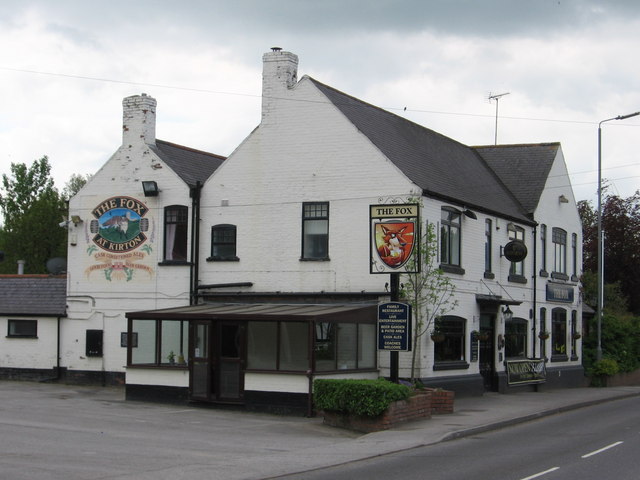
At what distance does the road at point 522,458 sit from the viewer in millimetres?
14359

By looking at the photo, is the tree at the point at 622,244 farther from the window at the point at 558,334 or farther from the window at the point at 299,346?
the window at the point at 299,346

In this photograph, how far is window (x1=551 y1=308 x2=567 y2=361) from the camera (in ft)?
124

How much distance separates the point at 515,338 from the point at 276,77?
43.8 feet

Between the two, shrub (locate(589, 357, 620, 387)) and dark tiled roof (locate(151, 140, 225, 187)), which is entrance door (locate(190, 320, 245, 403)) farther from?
shrub (locate(589, 357, 620, 387))

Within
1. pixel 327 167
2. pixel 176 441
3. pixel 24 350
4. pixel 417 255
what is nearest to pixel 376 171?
pixel 327 167

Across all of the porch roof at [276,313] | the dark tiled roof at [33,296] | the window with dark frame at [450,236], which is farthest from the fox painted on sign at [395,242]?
Answer: the dark tiled roof at [33,296]

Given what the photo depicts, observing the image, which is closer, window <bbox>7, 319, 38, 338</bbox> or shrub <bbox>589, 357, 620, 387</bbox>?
window <bbox>7, 319, 38, 338</bbox>

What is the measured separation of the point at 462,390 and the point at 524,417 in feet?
18.6

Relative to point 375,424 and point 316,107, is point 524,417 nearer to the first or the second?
point 375,424

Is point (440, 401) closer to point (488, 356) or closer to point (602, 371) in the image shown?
point (488, 356)

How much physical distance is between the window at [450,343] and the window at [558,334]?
921 centimetres

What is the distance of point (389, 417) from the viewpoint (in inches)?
822

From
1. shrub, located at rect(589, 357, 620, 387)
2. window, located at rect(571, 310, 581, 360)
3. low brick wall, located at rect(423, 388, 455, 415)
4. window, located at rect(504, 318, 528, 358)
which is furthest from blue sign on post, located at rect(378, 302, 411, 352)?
shrub, located at rect(589, 357, 620, 387)

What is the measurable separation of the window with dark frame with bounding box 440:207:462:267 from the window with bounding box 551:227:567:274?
9311mm
